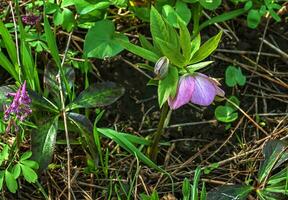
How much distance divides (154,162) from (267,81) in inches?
18.0

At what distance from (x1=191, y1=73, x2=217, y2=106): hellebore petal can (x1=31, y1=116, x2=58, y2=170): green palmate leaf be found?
38cm

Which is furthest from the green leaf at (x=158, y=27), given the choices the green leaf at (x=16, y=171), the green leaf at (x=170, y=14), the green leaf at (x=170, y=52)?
the green leaf at (x=16, y=171)

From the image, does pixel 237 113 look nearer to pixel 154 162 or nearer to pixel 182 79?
pixel 154 162

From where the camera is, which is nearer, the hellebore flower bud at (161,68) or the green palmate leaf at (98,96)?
the hellebore flower bud at (161,68)

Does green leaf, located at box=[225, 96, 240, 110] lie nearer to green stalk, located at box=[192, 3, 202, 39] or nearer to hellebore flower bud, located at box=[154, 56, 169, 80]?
green stalk, located at box=[192, 3, 202, 39]

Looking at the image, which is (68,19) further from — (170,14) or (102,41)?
(170,14)

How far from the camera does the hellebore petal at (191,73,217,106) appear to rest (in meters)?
1.33

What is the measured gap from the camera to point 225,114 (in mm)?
1669

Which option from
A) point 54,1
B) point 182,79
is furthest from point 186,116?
point 54,1

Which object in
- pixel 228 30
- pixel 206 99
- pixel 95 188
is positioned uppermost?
pixel 206 99

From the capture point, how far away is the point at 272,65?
182 centimetres

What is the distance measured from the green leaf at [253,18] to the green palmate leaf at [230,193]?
535 millimetres

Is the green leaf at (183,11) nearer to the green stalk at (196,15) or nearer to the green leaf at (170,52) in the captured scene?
the green stalk at (196,15)

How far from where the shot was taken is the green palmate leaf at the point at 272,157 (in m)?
1.50
